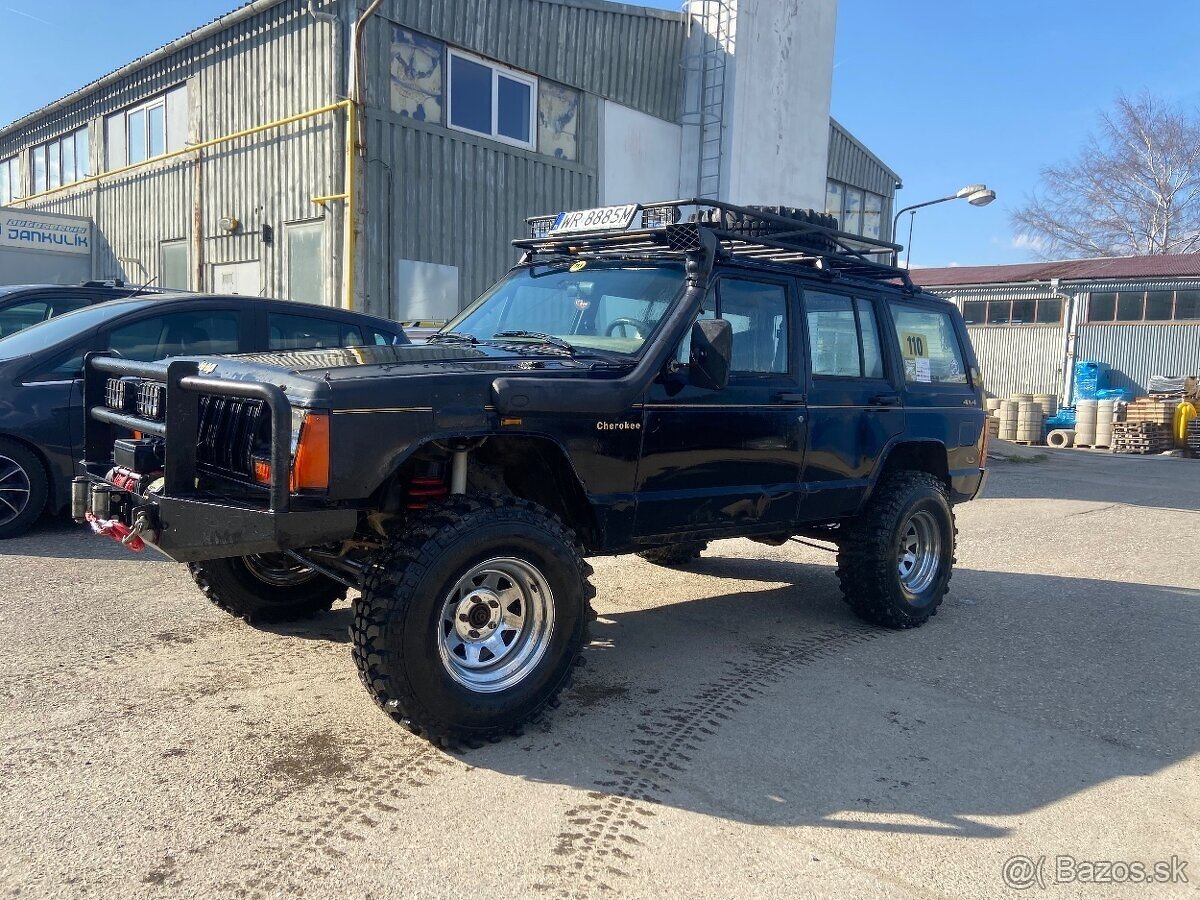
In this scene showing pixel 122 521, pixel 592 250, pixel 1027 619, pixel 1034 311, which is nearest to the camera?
pixel 122 521

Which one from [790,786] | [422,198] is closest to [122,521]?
[790,786]

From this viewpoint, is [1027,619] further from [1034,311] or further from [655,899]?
[1034,311]

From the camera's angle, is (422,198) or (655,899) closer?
(655,899)

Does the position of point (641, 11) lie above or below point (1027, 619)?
above

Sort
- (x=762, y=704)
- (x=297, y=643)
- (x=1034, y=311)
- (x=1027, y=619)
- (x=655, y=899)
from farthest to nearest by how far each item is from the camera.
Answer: (x=1034, y=311) → (x=1027, y=619) → (x=297, y=643) → (x=762, y=704) → (x=655, y=899)

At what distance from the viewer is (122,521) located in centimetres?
361

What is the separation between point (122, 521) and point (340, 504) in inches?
41.0

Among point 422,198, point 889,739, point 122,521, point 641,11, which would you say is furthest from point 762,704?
point 641,11

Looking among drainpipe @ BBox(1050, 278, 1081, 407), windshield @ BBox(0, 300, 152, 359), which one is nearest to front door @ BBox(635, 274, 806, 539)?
windshield @ BBox(0, 300, 152, 359)

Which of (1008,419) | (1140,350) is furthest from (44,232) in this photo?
(1140,350)

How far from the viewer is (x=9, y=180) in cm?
2055

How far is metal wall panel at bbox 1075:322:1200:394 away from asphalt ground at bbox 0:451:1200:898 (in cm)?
2169

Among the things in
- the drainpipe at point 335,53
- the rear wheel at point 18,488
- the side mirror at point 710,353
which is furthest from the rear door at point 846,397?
the drainpipe at point 335,53

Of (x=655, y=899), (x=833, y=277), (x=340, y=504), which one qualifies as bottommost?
(x=655, y=899)
